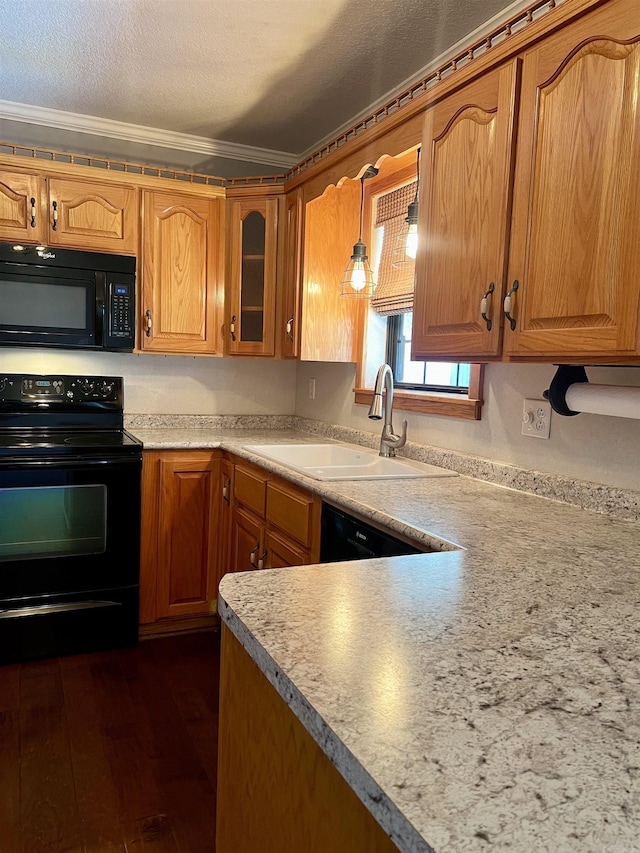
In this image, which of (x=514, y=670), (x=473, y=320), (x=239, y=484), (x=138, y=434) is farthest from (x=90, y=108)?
(x=514, y=670)

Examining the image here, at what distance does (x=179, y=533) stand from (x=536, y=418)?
170cm

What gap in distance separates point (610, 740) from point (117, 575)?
2403 millimetres

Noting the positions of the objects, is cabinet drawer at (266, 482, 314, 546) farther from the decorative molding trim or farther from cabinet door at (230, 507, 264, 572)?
the decorative molding trim

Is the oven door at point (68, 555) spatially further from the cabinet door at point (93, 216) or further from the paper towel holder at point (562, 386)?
the paper towel holder at point (562, 386)

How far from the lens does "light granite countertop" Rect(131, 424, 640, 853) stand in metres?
0.50

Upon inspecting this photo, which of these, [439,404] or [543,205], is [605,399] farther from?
[439,404]

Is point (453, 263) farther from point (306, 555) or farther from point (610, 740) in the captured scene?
point (610, 740)

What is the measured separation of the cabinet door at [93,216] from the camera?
2814mm

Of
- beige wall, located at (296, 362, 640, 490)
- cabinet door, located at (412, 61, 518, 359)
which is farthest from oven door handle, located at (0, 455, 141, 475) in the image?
cabinet door, located at (412, 61, 518, 359)

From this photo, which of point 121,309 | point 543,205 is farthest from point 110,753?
point 543,205

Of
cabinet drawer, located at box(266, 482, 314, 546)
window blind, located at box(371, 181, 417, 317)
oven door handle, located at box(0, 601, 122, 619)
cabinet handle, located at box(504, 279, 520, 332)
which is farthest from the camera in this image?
window blind, located at box(371, 181, 417, 317)

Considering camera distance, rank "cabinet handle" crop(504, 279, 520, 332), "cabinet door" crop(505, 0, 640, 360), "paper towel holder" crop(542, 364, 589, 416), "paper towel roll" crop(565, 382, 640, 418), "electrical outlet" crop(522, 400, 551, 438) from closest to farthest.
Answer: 1. "cabinet door" crop(505, 0, 640, 360)
2. "paper towel roll" crop(565, 382, 640, 418)
3. "cabinet handle" crop(504, 279, 520, 332)
4. "paper towel holder" crop(542, 364, 589, 416)
5. "electrical outlet" crop(522, 400, 551, 438)

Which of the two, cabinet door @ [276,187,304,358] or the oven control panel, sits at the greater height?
cabinet door @ [276,187,304,358]

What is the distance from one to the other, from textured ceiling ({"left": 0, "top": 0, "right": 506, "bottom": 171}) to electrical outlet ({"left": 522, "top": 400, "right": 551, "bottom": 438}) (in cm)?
136
